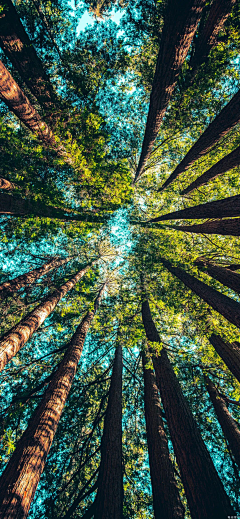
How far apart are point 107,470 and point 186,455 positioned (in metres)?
1.68

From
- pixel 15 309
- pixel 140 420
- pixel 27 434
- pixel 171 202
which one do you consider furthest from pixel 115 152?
pixel 140 420

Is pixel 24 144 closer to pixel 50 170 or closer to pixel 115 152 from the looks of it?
pixel 50 170

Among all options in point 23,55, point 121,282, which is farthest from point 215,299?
point 23,55

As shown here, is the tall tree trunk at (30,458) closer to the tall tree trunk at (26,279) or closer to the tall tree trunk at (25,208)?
the tall tree trunk at (26,279)

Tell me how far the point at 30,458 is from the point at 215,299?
5.71 m

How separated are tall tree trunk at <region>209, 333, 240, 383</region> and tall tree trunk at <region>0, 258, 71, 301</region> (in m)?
7.97

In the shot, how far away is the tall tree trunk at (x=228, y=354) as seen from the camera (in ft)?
18.8

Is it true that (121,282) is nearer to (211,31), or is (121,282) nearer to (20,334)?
(20,334)

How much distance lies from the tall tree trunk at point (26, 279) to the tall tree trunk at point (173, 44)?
25.9ft

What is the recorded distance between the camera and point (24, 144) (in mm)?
5480

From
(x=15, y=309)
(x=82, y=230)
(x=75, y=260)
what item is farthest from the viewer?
(x=75, y=260)

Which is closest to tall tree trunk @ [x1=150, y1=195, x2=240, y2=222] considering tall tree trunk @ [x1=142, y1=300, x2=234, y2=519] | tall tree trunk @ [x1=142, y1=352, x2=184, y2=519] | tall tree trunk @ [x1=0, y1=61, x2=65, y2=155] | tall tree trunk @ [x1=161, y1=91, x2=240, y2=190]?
tall tree trunk @ [x1=161, y1=91, x2=240, y2=190]

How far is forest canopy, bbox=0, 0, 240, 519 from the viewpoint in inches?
144

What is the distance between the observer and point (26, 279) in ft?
24.5
